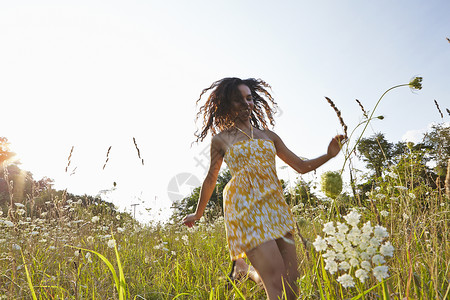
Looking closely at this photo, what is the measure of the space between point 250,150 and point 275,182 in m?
0.36

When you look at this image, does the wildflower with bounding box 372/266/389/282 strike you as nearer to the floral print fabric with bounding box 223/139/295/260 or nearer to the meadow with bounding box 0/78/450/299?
the meadow with bounding box 0/78/450/299

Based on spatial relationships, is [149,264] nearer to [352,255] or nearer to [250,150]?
[250,150]

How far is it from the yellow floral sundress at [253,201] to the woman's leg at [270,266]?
56mm

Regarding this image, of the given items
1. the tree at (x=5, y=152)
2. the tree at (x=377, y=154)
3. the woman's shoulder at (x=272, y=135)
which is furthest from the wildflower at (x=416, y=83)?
the tree at (x=5, y=152)

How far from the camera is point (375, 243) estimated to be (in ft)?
2.79

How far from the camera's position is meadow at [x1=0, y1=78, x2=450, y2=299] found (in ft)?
3.13

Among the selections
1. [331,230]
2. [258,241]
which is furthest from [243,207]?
[331,230]

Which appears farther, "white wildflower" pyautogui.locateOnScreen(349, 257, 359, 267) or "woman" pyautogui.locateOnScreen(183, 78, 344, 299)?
"woman" pyautogui.locateOnScreen(183, 78, 344, 299)

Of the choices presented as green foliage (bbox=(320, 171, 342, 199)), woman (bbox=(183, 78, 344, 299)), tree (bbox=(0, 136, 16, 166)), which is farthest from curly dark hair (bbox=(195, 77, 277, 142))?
tree (bbox=(0, 136, 16, 166))

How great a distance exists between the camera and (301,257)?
3148 millimetres

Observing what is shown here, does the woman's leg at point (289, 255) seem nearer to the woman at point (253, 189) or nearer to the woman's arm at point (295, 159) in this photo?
the woman at point (253, 189)

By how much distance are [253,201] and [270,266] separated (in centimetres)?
56

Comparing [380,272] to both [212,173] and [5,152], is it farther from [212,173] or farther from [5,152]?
[5,152]

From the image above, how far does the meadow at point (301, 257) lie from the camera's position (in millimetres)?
955
